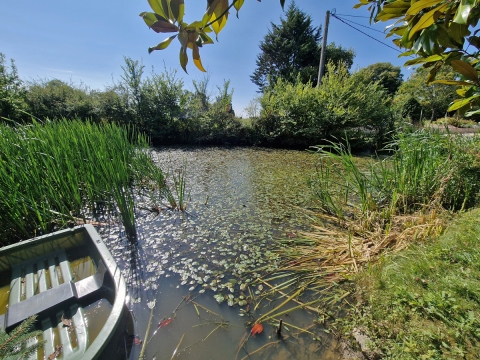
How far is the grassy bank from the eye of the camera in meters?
0.82

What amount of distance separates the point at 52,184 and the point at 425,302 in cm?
303

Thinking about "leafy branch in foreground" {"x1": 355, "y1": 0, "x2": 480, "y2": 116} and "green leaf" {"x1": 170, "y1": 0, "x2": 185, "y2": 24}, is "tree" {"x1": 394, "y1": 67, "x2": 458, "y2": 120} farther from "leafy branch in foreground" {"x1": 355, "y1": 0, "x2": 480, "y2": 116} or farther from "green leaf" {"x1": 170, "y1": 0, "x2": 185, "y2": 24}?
"green leaf" {"x1": 170, "y1": 0, "x2": 185, "y2": 24}

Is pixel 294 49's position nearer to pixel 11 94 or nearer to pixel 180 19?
pixel 11 94

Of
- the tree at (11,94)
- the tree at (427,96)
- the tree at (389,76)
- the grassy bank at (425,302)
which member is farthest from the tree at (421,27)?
the tree at (389,76)

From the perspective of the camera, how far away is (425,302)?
98 centimetres

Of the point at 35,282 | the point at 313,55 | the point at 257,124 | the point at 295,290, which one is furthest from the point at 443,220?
the point at 313,55

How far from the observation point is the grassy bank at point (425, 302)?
82 centimetres

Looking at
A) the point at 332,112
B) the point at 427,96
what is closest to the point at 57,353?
the point at 332,112

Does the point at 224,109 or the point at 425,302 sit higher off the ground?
the point at 224,109

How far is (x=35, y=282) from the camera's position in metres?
1.20

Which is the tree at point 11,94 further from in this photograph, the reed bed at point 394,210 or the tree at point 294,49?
the tree at point 294,49

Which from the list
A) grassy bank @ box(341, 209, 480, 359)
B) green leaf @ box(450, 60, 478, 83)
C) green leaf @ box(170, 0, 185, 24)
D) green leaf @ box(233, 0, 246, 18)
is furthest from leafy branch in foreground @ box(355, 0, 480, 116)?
grassy bank @ box(341, 209, 480, 359)

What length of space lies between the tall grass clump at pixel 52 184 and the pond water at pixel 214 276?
40 cm

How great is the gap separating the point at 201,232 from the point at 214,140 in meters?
6.69
